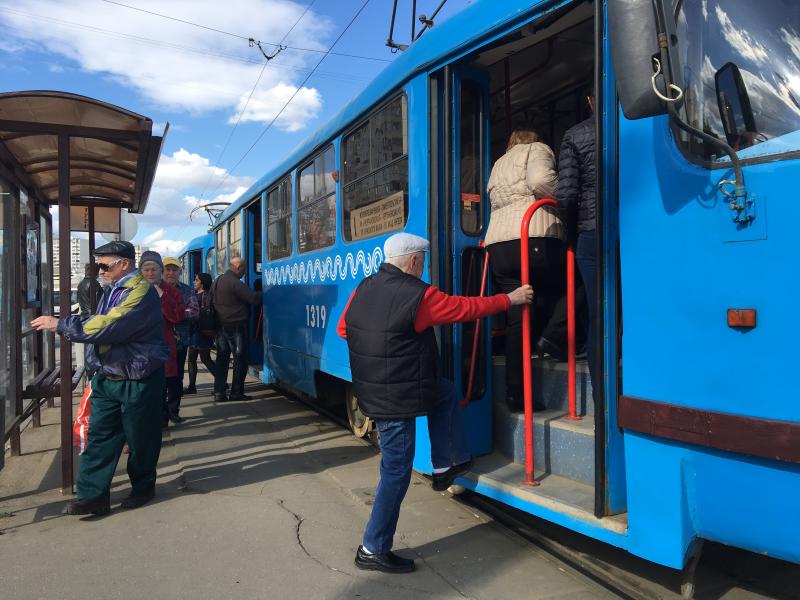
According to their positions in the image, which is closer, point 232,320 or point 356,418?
point 356,418

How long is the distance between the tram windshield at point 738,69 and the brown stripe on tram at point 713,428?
3.09 ft

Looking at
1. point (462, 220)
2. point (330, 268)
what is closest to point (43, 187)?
point (330, 268)

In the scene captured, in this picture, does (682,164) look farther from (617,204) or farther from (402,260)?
(402,260)

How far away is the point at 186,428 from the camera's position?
6516mm

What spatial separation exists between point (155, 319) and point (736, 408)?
3280mm

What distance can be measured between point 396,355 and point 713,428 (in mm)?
1314

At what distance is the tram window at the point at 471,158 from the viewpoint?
387 centimetres

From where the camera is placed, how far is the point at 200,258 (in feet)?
54.0

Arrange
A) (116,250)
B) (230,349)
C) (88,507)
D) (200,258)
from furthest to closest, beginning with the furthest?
(200,258), (230,349), (116,250), (88,507)

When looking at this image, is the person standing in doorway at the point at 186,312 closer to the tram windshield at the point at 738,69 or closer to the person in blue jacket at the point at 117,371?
the person in blue jacket at the point at 117,371

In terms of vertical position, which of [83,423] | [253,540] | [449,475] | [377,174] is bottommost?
[253,540]

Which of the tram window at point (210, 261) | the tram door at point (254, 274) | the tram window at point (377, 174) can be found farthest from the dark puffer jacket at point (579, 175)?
the tram window at point (210, 261)

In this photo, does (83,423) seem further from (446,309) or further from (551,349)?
(551,349)

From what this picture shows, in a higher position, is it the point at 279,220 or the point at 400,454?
the point at 279,220
